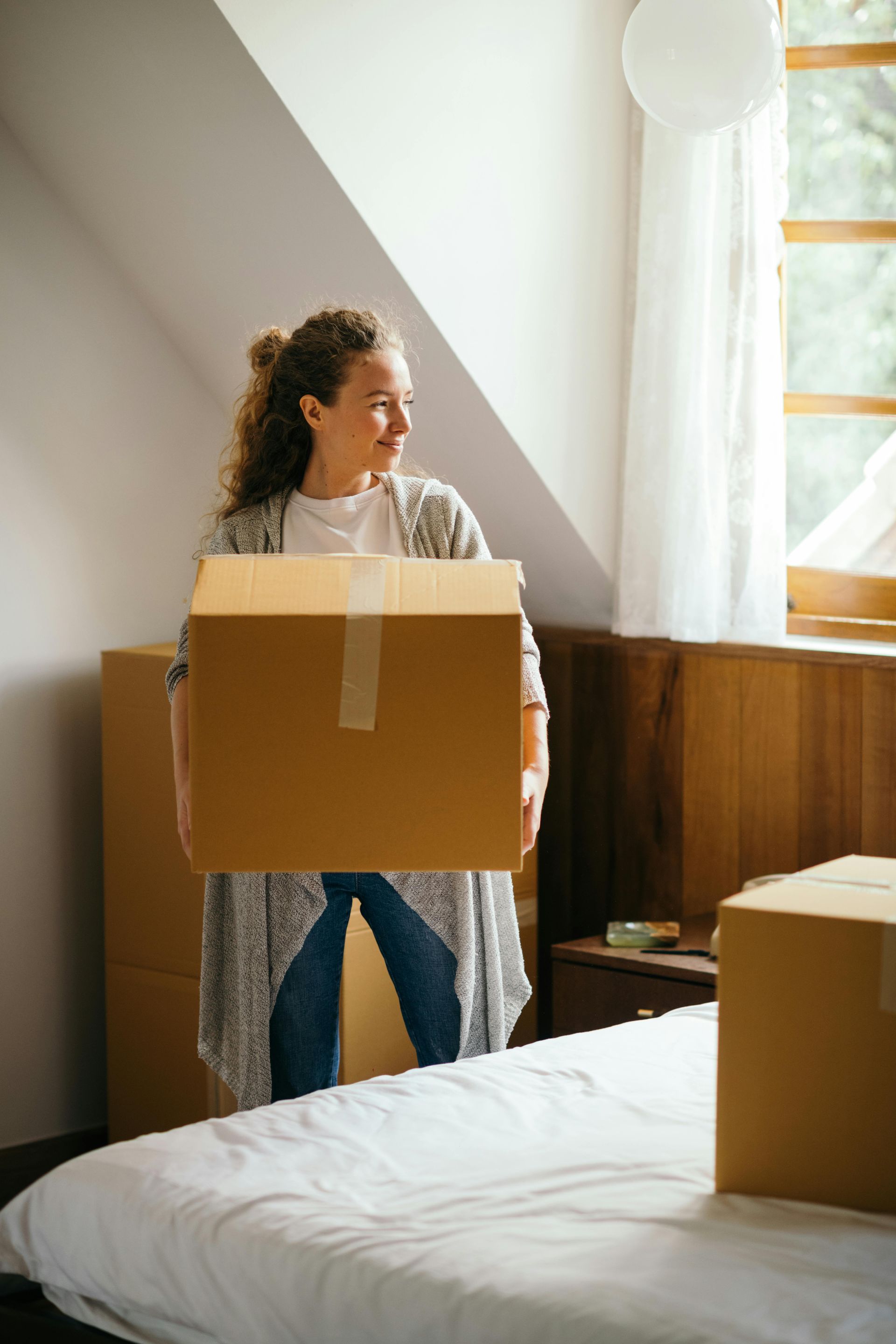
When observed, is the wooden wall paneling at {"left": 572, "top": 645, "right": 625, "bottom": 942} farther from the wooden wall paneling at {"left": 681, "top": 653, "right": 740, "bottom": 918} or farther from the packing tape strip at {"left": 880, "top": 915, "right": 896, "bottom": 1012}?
the packing tape strip at {"left": 880, "top": 915, "right": 896, "bottom": 1012}

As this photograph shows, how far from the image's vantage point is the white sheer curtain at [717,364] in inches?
102

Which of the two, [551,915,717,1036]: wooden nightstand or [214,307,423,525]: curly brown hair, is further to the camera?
[551,915,717,1036]: wooden nightstand

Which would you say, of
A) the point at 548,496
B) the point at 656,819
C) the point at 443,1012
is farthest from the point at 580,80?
the point at 443,1012

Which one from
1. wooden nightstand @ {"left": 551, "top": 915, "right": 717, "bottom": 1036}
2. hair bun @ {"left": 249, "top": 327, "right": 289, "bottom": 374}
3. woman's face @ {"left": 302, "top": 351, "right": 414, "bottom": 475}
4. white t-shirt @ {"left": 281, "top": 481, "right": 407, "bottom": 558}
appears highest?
hair bun @ {"left": 249, "top": 327, "right": 289, "bottom": 374}

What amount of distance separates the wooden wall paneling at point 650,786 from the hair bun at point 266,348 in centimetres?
118

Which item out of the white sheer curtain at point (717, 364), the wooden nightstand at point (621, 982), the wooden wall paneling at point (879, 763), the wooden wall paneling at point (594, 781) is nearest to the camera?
the wooden nightstand at point (621, 982)

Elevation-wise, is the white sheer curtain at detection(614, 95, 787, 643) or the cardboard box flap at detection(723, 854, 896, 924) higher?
the white sheer curtain at detection(614, 95, 787, 643)

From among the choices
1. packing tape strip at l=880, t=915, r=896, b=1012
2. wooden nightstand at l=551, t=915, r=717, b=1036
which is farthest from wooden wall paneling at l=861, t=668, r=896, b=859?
packing tape strip at l=880, t=915, r=896, b=1012

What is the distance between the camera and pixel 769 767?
104 inches

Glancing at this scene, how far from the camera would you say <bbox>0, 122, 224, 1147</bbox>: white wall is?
2609 mm

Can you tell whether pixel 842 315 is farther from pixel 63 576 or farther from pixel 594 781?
pixel 63 576

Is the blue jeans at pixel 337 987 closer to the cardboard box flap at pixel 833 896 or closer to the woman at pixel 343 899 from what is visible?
the woman at pixel 343 899

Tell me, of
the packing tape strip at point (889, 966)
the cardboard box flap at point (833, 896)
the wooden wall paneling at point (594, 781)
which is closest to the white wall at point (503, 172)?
the wooden wall paneling at point (594, 781)

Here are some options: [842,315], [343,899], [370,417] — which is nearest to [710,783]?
[842,315]
